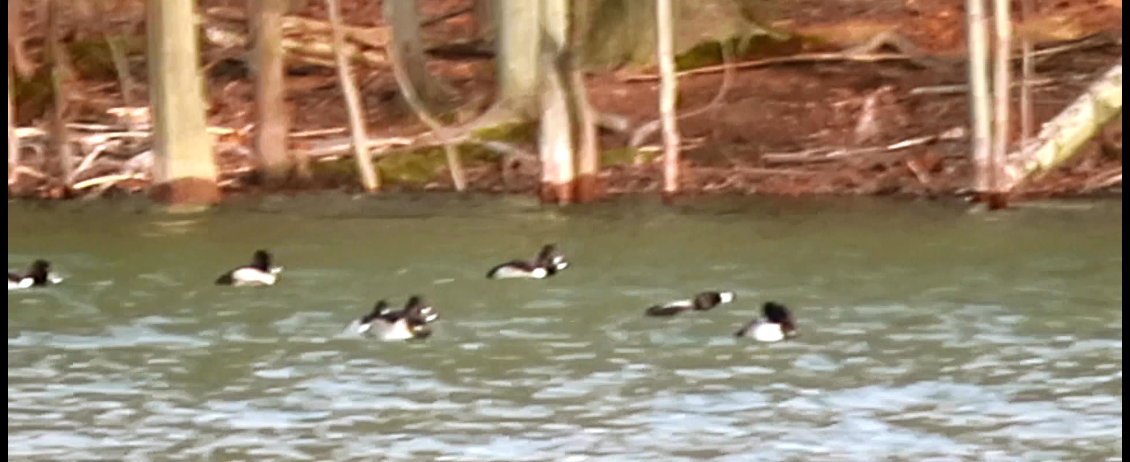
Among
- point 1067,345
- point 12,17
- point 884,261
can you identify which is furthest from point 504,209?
point 1067,345

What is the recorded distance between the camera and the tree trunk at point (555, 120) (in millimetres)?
20828

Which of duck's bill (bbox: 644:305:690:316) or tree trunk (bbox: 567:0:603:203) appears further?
tree trunk (bbox: 567:0:603:203)

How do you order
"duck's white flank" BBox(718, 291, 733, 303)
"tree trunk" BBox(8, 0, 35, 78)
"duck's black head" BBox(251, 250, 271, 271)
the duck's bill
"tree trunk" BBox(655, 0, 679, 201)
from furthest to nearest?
"tree trunk" BBox(8, 0, 35, 78), "tree trunk" BBox(655, 0, 679, 201), "duck's black head" BBox(251, 250, 271, 271), "duck's white flank" BBox(718, 291, 733, 303), the duck's bill

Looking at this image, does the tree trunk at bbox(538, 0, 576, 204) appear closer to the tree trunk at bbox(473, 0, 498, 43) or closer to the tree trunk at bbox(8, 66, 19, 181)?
the tree trunk at bbox(473, 0, 498, 43)

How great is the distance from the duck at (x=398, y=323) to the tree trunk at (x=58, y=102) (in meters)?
9.77

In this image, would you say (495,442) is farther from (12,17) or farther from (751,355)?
(12,17)

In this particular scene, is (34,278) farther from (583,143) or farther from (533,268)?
(583,143)

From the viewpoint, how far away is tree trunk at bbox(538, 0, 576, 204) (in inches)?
820

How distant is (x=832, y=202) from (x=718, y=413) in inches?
420

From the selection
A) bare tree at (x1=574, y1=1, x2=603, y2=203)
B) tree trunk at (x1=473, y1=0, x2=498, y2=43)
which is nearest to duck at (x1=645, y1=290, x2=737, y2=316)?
bare tree at (x1=574, y1=1, x2=603, y2=203)

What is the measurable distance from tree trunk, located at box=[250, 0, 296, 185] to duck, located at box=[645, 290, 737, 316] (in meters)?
9.08

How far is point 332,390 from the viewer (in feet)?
38.2

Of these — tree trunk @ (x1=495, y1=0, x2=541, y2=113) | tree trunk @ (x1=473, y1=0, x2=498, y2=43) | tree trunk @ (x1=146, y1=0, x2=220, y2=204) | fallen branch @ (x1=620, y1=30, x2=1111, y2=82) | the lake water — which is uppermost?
tree trunk @ (x1=473, y1=0, x2=498, y2=43)

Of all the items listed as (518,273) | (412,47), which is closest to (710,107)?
(412,47)
